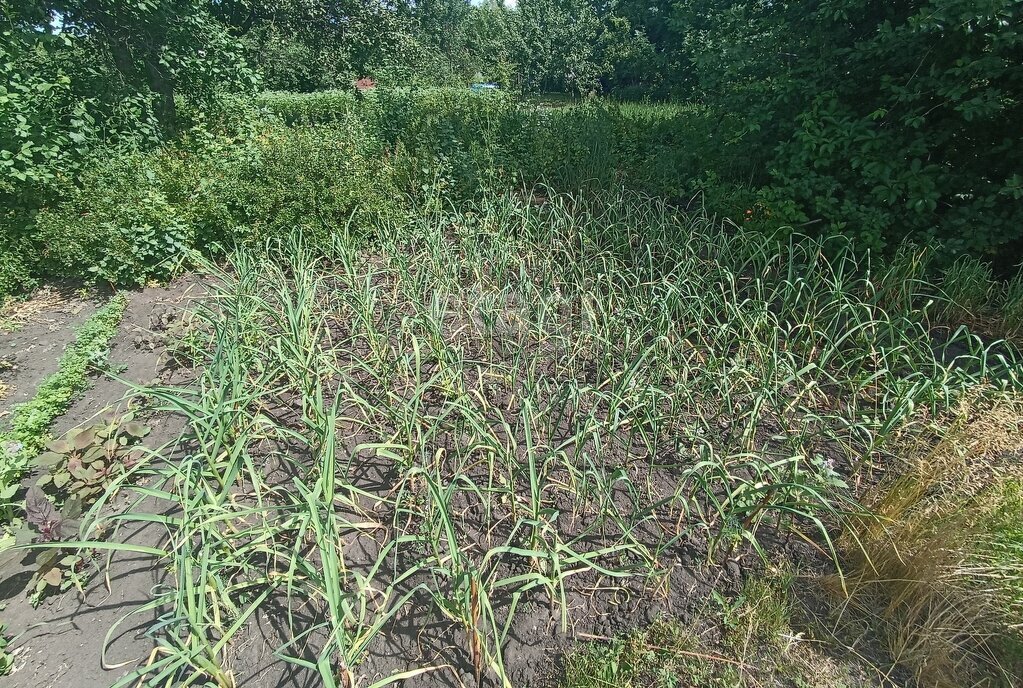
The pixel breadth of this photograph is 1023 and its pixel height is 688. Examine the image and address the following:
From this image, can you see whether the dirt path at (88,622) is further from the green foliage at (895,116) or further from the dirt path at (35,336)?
the green foliage at (895,116)

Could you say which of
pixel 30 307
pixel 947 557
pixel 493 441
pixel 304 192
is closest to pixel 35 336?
pixel 30 307

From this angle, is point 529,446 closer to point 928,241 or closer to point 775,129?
point 928,241

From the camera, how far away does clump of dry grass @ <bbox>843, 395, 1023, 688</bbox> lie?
1.77 metres

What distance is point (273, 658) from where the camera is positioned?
184 centimetres

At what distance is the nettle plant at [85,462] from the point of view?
2.46 meters

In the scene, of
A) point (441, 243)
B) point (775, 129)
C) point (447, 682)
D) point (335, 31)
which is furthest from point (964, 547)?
point (335, 31)

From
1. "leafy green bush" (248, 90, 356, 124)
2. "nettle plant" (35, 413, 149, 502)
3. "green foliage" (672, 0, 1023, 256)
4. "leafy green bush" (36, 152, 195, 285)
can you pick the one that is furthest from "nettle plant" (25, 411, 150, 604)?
"leafy green bush" (248, 90, 356, 124)

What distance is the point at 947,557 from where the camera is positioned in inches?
74.2

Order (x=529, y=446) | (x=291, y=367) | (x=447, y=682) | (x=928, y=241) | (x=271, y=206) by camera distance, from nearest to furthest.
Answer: (x=447, y=682)
(x=529, y=446)
(x=291, y=367)
(x=928, y=241)
(x=271, y=206)

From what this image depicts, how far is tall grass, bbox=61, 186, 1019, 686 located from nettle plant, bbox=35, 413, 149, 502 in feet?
0.54

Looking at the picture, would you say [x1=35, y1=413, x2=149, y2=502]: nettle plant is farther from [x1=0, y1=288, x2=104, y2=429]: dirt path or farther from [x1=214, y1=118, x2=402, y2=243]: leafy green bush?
[x1=214, y1=118, x2=402, y2=243]: leafy green bush

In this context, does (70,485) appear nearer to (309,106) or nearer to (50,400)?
(50,400)

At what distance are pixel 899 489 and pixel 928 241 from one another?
98.0 inches

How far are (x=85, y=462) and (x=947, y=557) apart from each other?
3456mm
